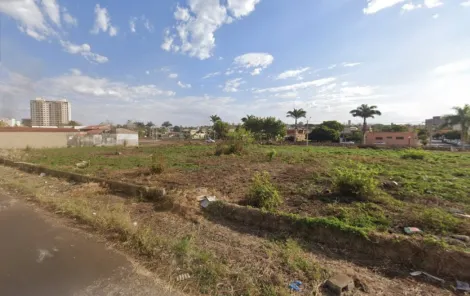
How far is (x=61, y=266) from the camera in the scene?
134 inches

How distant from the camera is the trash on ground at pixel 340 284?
8.53ft

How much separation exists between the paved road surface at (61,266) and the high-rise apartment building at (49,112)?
8309cm

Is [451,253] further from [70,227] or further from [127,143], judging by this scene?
[127,143]

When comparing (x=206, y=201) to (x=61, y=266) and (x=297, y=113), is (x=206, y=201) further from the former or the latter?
(x=297, y=113)

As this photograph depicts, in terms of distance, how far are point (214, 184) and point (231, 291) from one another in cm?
472

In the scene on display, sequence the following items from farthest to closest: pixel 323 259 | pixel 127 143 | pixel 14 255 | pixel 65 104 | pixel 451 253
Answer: pixel 65 104 < pixel 127 143 < pixel 14 255 < pixel 323 259 < pixel 451 253

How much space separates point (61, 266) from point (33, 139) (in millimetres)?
33545

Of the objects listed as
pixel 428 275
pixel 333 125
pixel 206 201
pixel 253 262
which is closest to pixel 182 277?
pixel 253 262

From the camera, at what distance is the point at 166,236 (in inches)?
159

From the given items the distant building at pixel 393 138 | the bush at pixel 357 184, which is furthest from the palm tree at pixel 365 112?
the bush at pixel 357 184

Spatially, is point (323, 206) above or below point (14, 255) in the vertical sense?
above

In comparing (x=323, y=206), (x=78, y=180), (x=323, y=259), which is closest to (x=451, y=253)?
(x=323, y=259)

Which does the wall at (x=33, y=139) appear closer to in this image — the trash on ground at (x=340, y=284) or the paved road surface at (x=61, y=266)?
the paved road surface at (x=61, y=266)

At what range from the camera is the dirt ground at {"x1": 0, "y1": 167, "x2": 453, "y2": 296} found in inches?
107
